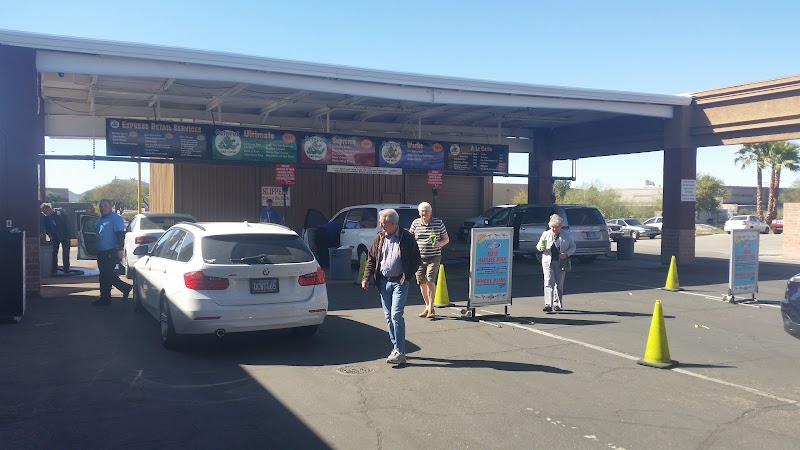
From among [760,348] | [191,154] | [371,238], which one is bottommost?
[760,348]

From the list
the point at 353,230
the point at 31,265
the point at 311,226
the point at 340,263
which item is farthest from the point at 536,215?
the point at 31,265

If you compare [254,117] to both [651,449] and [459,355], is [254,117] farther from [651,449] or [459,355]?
[651,449]

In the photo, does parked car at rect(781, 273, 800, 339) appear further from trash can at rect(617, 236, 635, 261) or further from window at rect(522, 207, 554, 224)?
trash can at rect(617, 236, 635, 261)

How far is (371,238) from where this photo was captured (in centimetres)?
1623

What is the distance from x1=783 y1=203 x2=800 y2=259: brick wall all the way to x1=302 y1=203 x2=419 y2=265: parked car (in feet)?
60.3

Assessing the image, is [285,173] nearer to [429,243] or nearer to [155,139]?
[155,139]

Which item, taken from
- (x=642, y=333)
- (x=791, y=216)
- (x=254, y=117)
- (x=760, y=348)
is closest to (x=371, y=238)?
(x=254, y=117)

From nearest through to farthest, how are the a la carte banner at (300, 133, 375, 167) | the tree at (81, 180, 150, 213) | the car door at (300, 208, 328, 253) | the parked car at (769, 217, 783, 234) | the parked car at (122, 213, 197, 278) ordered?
the parked car at (122, 213, 197, 278) → the car door at (300, 208, 328, 253) → the a la carte banner at (300, 133, 375, 167) → the parked car at (769, 217, 783, 234) → the tree at (81, 180, 150, 213)

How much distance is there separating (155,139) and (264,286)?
9.89 metres

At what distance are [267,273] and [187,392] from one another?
1883 millimetres

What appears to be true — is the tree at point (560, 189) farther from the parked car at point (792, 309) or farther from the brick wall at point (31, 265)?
the parked car at point (792, 309)

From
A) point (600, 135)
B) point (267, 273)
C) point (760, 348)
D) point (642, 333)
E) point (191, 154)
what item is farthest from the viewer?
point (600, 135)

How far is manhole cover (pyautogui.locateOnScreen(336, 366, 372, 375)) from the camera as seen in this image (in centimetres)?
702

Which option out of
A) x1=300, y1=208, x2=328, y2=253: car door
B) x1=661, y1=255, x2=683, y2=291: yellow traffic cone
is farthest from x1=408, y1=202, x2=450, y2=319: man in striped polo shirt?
x1=300, y1=208, x2=328, y2=253: car door
